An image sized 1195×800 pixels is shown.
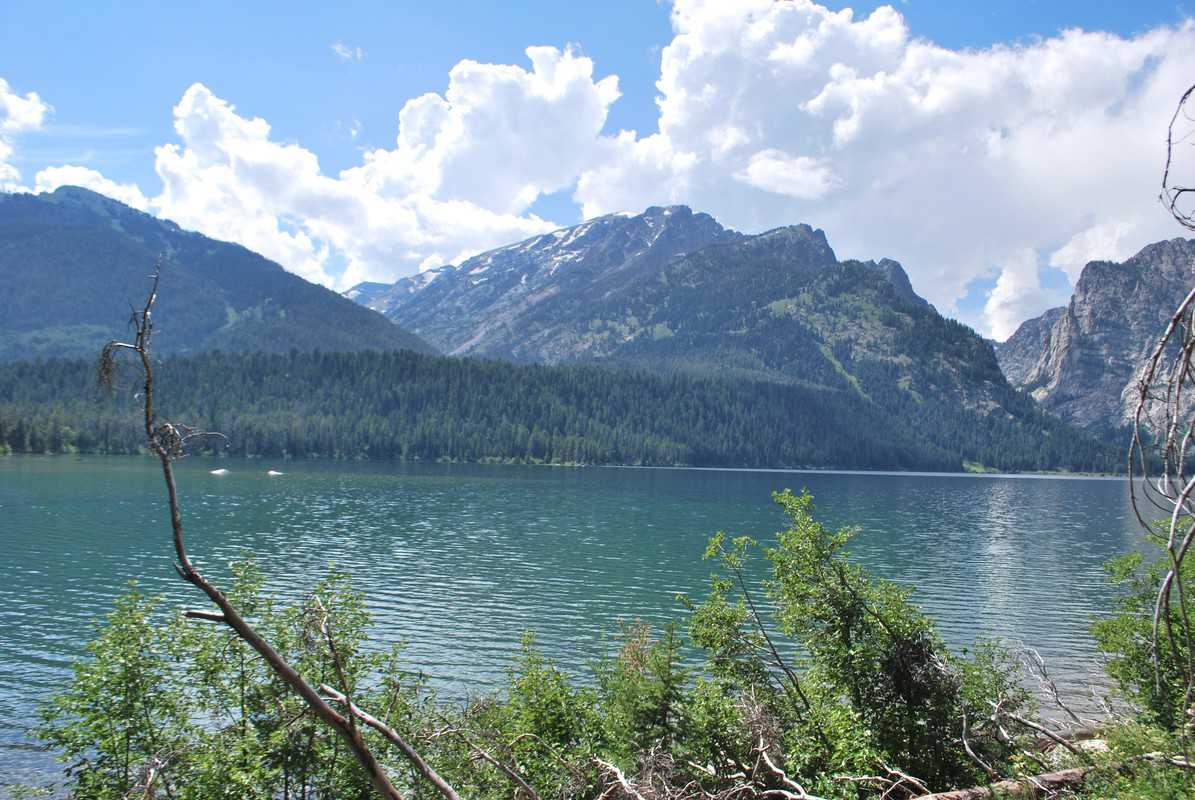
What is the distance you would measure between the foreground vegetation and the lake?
7022 mm

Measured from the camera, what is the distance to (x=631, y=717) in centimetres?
1864

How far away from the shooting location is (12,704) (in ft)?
103

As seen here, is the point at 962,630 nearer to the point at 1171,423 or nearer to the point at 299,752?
the point at 299,752

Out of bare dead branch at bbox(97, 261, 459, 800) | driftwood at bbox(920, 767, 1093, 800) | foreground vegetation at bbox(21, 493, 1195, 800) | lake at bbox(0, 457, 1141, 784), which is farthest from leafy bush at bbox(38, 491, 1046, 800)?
bare dead branch at bbox(97, 261, 459, 800)

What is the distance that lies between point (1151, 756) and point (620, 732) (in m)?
10.8

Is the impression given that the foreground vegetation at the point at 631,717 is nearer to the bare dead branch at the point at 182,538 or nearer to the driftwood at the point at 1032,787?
the driftwood at the point at 1032,787

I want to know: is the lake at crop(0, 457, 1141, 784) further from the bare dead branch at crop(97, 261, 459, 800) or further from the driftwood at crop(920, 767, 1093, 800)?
the bare dead branch at crop(97, 261, 459, 800)

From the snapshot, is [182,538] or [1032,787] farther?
[1032,787]

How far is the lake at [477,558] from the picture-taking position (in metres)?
43.8

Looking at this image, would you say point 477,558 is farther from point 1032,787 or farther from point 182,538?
point 182,538

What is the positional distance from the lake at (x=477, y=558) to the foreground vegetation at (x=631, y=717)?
7022mm

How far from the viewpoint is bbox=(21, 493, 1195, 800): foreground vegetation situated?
16.0 m

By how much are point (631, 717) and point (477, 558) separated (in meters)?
56.9

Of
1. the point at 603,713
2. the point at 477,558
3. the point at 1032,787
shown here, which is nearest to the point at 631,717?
the point at 603,713
